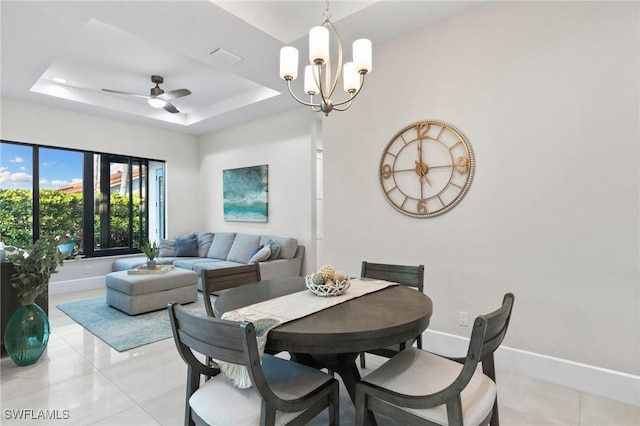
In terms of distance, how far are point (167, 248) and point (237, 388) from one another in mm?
5083

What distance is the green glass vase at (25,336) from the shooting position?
2.58 meters

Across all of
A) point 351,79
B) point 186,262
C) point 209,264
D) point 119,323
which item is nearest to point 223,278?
point 351,79

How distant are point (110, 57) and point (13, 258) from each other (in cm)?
240

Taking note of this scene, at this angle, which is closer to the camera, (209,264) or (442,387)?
(442,387)

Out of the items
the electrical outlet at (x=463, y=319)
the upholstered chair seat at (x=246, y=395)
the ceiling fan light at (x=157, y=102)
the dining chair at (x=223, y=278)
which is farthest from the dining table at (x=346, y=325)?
the ceiling fan light at (x=157, y=102)

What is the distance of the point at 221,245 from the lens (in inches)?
226

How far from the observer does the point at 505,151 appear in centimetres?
250

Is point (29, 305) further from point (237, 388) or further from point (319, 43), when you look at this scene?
point (319, 43)

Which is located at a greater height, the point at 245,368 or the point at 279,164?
the point at 279,164

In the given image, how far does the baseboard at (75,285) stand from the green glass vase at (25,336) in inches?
106

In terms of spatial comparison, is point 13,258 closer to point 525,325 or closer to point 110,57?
point 110,57

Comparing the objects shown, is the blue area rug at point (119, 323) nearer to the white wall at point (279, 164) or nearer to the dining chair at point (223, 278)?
Result: the dining chair at point (223, 278)

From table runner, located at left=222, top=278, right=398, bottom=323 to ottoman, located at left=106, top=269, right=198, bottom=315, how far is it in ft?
9.11

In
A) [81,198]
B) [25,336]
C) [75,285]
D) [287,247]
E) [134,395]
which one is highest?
[81,198]
